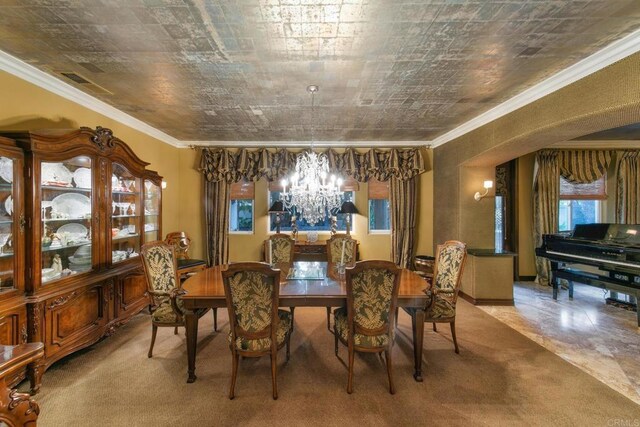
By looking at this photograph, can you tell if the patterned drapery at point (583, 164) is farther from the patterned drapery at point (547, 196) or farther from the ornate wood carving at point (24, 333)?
the ornate wood carving at point (24, 333)

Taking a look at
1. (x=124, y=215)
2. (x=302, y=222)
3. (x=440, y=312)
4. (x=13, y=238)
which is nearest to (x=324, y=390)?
(x=440, y=312)

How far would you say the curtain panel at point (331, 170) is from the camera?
4945mm

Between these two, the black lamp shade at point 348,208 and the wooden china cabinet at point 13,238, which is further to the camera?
the black lamp shade at point 348,208

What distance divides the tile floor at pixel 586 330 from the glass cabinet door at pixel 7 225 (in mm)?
4867

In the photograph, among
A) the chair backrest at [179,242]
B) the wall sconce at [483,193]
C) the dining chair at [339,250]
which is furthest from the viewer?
the chair backrest at [179,242]

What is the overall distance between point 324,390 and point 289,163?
3.74 meters

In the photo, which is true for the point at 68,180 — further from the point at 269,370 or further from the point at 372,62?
the point at 372,62

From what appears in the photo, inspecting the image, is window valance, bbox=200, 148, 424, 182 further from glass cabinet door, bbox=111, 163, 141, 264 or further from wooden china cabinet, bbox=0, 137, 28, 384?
wooden china cabinet, bbox=0, 137, 28, 384

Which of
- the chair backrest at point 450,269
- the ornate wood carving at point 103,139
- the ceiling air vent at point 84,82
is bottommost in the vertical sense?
the chair backrest at point 450,269

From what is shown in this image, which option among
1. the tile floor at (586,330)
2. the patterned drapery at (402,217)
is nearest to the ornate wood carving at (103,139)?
the patterned drapery at (402,217)

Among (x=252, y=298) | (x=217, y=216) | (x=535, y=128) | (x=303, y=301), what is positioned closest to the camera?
(x=252, y=298)

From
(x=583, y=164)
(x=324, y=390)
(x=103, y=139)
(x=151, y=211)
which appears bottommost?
(x=324, y=390)

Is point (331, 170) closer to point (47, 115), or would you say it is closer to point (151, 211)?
point (151, 211)

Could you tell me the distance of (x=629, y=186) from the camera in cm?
489
